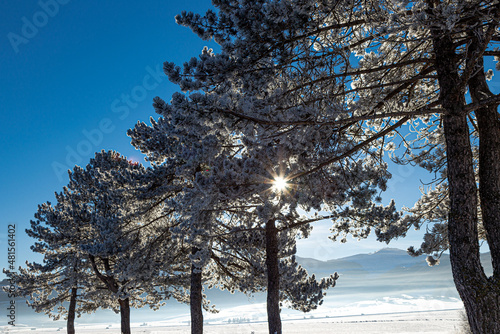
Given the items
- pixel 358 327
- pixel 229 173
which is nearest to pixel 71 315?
pixel 229 173

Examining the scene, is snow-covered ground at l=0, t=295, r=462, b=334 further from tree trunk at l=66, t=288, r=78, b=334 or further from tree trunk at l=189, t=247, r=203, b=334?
tree trunk at l=66, t=288, r=78, b=334

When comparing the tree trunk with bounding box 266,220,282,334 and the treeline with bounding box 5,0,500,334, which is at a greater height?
the treeline with bounding box 5,0,500,334

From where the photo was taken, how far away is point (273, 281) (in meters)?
10.5

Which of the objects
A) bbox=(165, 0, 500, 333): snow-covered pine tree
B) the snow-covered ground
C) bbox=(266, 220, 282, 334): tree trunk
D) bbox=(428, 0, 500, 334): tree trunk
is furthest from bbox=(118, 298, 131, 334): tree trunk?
bbox=(428, 0, 500, 334): tree trunk

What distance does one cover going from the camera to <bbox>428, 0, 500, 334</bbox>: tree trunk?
502 centimetres

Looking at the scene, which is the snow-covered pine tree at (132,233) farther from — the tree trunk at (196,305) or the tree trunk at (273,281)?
the tree trunk at (273,281)

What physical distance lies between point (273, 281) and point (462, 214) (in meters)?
6.36

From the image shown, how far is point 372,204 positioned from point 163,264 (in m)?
7.81

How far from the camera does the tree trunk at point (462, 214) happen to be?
502 cm

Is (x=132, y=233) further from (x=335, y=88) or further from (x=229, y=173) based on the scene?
(x=335, y=88)

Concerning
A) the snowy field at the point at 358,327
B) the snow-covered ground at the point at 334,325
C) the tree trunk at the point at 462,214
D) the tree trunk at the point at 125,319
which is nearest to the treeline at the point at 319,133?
the tree trunk at the point at 462,214

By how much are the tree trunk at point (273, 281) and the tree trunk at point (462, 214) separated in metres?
5.86

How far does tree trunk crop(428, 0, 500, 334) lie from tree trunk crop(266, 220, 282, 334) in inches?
231

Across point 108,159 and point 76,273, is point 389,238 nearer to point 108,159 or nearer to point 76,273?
point 108,159
